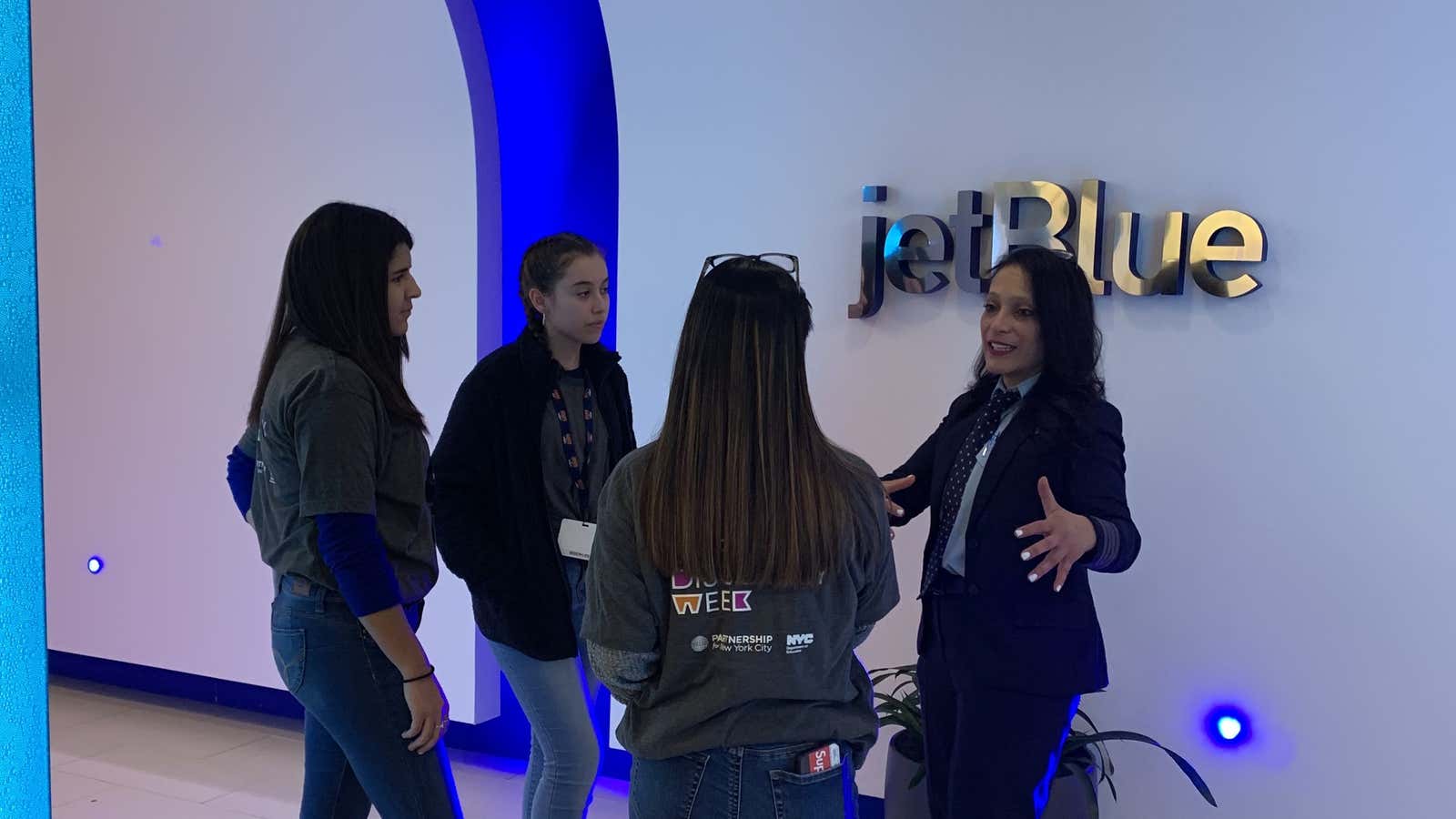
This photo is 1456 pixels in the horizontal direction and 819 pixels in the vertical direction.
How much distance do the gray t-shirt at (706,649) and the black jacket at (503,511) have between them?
896 mm

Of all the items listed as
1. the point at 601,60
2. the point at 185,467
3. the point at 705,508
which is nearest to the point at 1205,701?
the point at 705,508

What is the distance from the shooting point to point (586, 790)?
100 inches

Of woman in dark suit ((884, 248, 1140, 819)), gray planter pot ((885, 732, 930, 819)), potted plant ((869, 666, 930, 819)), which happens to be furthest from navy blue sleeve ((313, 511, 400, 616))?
gray planter pot ((885, 732, 930, 819))

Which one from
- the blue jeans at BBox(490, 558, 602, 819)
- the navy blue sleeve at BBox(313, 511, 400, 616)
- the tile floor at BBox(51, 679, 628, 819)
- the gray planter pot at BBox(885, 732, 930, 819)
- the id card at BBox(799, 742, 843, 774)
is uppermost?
the navy blue sleeve at BBox(313, 511, 400, 616)

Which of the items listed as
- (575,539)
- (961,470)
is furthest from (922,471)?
(575,539)

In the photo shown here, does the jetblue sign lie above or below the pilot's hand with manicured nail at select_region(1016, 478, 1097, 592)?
above

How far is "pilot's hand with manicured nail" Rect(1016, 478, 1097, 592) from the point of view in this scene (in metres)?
2.00

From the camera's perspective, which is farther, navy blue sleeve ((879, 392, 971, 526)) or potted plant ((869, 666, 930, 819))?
potted plant ((869, 666, 930, 819))

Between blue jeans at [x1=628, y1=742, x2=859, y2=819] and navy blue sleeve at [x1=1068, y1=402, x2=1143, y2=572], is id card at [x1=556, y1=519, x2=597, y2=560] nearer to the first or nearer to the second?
blue jeans at [x1=628, y1=742, x2=859, y2=819]

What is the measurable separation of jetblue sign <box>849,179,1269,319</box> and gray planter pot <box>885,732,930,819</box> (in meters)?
1.23

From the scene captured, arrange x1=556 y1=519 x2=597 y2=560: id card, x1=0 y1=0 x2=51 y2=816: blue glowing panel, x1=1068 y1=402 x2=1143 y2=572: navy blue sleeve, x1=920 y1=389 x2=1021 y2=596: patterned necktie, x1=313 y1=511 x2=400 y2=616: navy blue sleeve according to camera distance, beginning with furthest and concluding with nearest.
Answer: x1=556 y1=519 x2=597 y2=560: id card < x1=920 y1=389 x2=1021 y2=596: patterned necktie < x1=1068 y1=402 x2=1143 y2=572: navy blue sleeve < x1=313 y1=511 x2=400 y2=616: navy blue sleeve < x1=0 y1=0 x2=51 y2=816: blue glowing panel

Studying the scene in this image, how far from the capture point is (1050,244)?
3.05 meters

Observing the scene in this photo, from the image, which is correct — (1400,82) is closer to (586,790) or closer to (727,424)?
(727,424)

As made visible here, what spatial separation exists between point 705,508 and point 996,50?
2.12 metres
